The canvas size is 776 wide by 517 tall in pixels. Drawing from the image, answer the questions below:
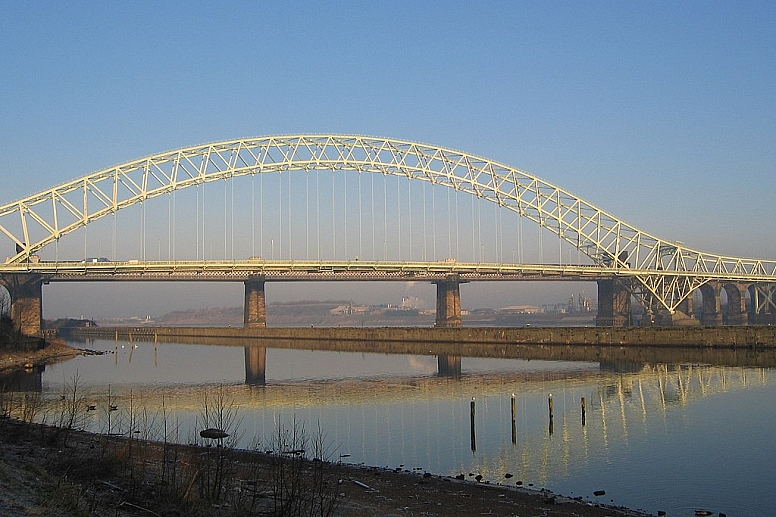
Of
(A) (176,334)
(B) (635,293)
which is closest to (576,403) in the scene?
(B) (635,293)

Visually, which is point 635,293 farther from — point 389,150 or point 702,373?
point 702,373

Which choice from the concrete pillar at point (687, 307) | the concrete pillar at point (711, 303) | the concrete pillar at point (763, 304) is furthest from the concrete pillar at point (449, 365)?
the concrete pillar at point (763, 304)

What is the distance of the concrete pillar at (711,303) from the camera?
112750 millimetres

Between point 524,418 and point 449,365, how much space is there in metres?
24.8

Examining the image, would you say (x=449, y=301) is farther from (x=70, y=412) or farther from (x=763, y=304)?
(x=70, y=412)

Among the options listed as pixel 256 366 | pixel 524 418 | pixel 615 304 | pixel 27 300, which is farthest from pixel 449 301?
pixel 524 418

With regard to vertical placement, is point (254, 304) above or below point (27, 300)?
below

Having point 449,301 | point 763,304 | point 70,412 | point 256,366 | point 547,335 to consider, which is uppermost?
point 449,301

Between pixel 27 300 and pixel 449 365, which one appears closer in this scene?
pixel 449 365

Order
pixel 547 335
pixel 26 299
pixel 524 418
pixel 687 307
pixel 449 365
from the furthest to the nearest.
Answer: pixel 687 307
pixel 26 299
pixel 547 335
pixel 449 365
pixel 524 418

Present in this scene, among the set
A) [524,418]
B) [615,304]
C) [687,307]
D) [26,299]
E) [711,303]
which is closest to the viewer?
[524,418]

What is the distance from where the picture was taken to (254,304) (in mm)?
102562

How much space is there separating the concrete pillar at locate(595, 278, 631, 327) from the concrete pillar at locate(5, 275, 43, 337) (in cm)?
6999

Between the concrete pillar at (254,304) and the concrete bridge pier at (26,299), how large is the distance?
26891 mm
